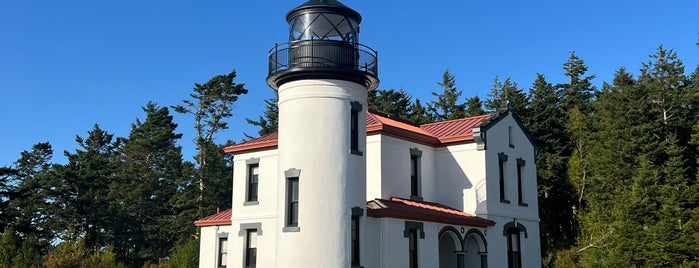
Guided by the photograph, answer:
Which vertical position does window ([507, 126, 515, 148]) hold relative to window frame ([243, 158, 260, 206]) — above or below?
above

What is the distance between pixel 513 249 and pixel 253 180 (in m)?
10.5

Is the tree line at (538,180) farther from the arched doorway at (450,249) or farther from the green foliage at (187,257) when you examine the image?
the arched doorway at (450,249)

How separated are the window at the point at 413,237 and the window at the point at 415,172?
137 inches

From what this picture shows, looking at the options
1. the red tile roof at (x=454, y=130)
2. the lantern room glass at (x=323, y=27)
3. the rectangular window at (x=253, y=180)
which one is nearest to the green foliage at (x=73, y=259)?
the rectangular window at (x=253, y=180)

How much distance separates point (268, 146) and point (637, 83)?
29.3 meters

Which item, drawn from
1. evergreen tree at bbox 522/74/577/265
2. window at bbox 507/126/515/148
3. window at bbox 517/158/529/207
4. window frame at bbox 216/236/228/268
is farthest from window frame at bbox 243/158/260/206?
evergreen tree at bbox 522/74/577/265

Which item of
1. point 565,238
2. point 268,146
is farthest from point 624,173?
point 268,146

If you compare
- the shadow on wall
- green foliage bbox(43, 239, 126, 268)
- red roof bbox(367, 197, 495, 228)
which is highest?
the shadow on wall

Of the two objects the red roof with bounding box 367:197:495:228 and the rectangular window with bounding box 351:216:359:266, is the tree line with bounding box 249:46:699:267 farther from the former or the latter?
the rectangular window with bounding box 351:216:359:266

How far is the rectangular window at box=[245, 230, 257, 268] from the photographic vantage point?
83.7 ft

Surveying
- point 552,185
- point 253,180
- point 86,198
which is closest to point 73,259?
point 253,180

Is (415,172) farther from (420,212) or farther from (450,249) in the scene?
(420,212)

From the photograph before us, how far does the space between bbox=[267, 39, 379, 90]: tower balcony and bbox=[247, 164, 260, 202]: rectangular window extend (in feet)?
27.3

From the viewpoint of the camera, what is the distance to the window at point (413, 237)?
20.7m
